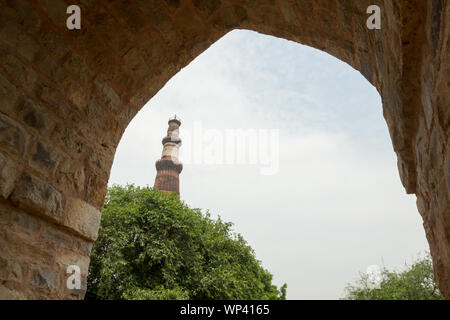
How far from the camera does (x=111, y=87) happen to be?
294 cm

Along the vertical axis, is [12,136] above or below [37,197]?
above

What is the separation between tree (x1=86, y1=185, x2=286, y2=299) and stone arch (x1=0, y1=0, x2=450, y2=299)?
729cm

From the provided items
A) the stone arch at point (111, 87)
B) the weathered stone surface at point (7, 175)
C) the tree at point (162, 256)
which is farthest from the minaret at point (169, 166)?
the weathered stone surface at point (7, 175)

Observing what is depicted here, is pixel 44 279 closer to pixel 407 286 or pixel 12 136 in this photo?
pixel 12 136

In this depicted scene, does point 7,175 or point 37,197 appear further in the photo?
point 37,197

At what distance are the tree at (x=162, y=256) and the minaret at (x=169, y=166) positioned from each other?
1592cm

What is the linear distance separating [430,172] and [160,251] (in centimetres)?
951

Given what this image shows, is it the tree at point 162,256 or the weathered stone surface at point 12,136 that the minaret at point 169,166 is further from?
the weathered stone surface at point 12,136

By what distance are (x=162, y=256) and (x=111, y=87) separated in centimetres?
803

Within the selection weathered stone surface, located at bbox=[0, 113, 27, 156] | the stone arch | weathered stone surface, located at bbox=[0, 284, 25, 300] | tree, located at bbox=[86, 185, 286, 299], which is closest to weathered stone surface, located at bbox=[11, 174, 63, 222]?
the stone arch

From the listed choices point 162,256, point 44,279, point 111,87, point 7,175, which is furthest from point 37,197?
point 162,256

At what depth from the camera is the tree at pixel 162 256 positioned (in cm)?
973
